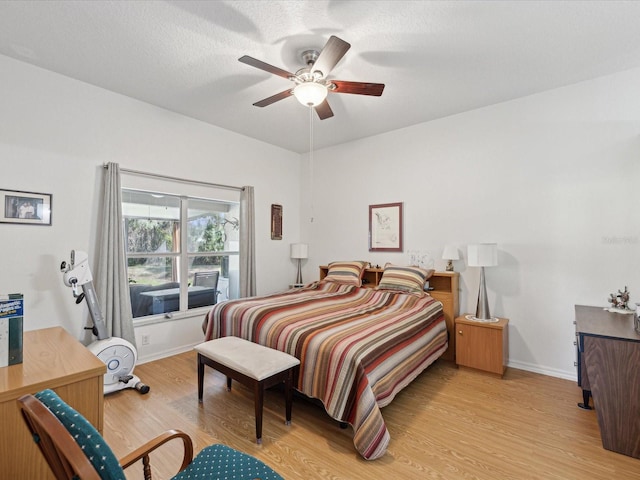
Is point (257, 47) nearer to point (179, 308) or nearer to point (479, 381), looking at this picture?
point (179, 308)

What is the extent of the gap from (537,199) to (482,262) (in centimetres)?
91

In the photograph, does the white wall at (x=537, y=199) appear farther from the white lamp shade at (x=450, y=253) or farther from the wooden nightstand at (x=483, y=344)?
the wooden nightstand at (x=483, y=344)

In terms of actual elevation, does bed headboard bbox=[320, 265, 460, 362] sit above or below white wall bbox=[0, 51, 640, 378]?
below

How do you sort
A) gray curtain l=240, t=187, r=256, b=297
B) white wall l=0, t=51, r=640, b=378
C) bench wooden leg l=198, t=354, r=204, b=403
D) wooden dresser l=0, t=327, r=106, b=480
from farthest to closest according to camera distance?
gray curtain l=240, t=187, r=256, b=297, white wall l=0, t=51, r=640, b=378, bench wooden leg l=198, t=354, r=204, b=403, wooden dresser l=0, t=327, r=106, b=480

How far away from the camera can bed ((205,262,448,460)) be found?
2.09m

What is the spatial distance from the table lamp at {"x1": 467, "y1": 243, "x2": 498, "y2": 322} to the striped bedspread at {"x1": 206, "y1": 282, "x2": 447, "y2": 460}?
41cm

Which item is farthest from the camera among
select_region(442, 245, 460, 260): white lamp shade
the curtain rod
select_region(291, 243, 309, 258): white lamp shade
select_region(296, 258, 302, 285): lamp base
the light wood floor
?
select_region(296, 258, 302, 285): lamp base

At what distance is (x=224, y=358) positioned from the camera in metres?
2.36

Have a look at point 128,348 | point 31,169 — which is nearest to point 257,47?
point 31,169

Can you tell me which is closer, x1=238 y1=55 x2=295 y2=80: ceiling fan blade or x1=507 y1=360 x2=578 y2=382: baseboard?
x1=238 y1=55 x2=295 y2=80: ceiling fan blade

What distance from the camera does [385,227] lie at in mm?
4438

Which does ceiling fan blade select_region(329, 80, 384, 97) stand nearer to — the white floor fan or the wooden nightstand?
the wooden nightstand

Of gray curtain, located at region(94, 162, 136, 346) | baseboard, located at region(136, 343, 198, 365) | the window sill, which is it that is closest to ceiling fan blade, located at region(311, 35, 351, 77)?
gray curtain, located at region(94, 162, 136, 346)

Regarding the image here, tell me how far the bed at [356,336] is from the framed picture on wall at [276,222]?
4.52 feet
